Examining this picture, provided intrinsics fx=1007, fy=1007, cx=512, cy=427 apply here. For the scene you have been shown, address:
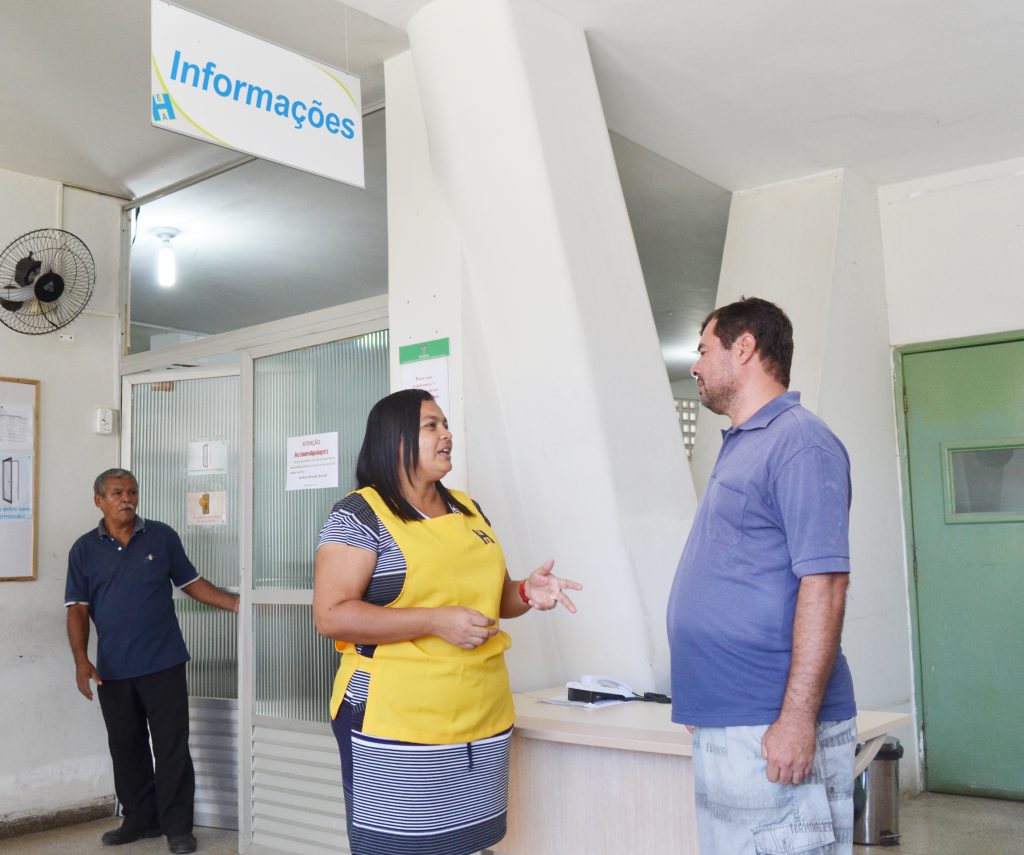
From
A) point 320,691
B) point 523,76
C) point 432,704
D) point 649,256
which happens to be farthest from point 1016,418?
point 432,704

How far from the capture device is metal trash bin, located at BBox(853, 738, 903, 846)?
13.1 ft

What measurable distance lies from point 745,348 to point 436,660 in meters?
0.86

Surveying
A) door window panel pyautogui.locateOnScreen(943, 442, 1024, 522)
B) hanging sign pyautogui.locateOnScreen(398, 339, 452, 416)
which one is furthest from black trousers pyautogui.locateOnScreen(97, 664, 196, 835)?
door window panel pyautogui.locateOnScreen(943, 442, 1024, 522)

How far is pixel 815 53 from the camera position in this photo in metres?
3.54

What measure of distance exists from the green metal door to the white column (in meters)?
2.07

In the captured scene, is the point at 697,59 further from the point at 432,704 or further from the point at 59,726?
the point at 59,726

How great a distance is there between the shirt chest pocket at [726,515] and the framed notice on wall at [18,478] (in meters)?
3.66

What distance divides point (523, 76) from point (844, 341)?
2.30 metres

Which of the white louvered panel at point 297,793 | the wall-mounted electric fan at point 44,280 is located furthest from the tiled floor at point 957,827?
the wall-mounted electric fan at point 44,280

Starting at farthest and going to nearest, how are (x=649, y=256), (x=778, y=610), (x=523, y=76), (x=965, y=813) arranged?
(x=649, y=256)
(x=965, y=813)
(x=523, y=76)
(x=778, y=610)

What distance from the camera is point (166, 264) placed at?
5395 mm

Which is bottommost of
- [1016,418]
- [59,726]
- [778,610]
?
[59,726]

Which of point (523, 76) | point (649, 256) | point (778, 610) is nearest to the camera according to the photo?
point (778, 610)

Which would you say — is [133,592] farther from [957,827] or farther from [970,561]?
[970,561]
